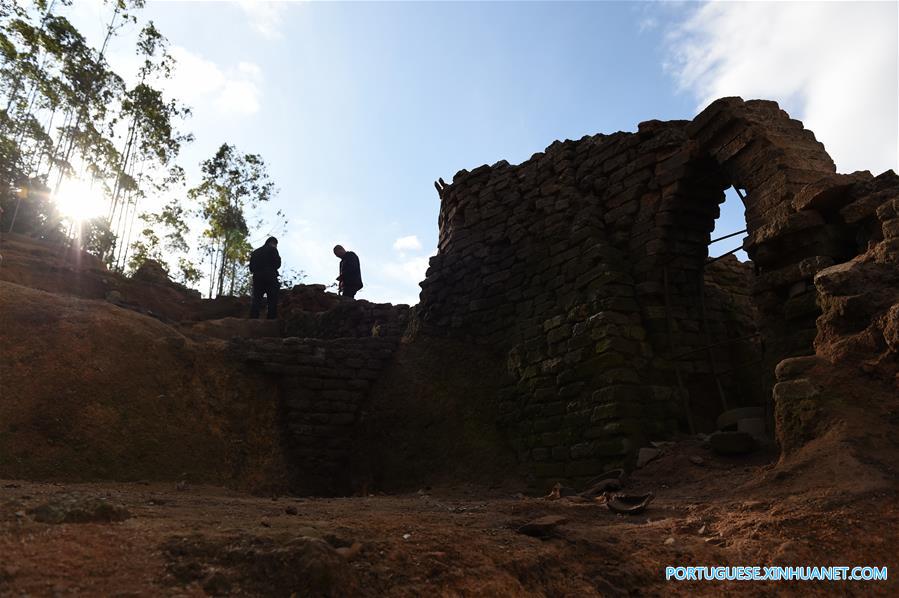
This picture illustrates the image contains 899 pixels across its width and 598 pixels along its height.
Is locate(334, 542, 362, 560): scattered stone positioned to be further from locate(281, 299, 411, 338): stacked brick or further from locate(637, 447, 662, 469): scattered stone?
locate(281, 299, 411, 338): stacked brick

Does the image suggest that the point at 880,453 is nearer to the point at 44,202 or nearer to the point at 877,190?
the point at 877,190

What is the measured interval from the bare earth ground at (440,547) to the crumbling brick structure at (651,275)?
2.18 meters

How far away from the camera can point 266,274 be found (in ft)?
43.0

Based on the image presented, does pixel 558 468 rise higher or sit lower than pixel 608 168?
lower

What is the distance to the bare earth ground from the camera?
231cm

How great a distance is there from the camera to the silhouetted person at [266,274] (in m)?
13.1

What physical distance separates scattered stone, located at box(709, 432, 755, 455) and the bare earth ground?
1.06 m

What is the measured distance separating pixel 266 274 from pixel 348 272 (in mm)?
2244

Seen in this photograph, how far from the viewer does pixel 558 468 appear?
22.1 ft

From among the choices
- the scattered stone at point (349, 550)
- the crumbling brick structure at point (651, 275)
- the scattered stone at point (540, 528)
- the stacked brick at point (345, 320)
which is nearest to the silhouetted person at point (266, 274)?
the stacked brick at point (345, 320)

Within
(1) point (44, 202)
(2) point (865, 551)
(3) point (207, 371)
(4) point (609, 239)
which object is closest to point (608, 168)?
(4) point (609, 239)

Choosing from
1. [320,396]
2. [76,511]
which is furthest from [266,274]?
[76,511]

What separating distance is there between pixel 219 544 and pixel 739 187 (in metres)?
6.02

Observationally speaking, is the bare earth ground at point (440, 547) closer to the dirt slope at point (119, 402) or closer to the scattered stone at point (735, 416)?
the scattered stone at point (735, 416)
